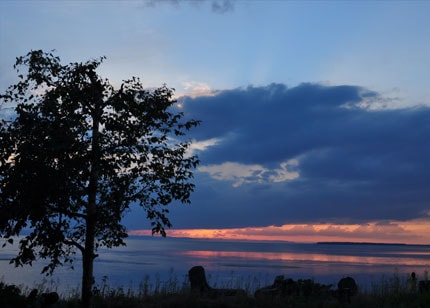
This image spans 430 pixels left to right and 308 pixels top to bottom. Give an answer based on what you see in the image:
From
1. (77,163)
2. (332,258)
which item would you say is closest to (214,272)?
(77,163)

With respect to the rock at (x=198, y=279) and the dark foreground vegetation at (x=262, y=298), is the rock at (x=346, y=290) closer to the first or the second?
the dark foreground vegetation at (x=262, y=298)

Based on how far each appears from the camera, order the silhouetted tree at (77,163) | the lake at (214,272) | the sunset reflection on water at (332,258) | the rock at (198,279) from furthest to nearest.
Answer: the sunset reflection on water at (332,258) < the lake at (214,272) < the rock at (198,279) < the silhouetted tree at (77,163)

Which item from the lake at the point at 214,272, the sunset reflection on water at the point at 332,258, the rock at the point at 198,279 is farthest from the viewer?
the sunset reflection on water at the point at 332,258

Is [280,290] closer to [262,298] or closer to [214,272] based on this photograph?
[262,298]

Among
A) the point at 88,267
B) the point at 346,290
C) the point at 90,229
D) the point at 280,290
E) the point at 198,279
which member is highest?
the point at 90,229

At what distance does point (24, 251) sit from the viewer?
12344 mm

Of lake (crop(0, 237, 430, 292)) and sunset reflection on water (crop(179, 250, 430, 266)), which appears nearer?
lake (crop(0, 237, 430, 292))

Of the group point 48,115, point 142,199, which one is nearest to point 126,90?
point 48,115

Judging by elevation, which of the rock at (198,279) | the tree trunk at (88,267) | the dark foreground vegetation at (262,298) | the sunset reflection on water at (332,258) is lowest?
the sunset reflection on water at (332,258)

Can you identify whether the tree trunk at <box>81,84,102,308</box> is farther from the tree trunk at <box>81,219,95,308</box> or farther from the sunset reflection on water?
the sunset reflection on water

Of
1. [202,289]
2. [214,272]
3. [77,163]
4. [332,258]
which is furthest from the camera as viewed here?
[332,258]

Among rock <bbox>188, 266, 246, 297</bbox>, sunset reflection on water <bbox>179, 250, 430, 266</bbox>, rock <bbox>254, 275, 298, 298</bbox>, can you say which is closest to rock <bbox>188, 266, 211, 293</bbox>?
rock <bbox>188, 266, 246, 297</bbox>

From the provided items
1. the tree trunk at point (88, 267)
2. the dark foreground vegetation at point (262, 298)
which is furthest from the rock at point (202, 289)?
the tree trunk at point (88, 267)

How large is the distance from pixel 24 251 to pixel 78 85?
181 inches
